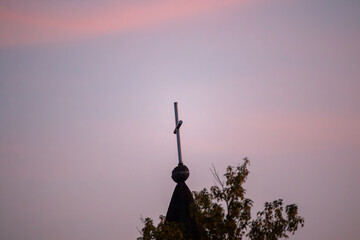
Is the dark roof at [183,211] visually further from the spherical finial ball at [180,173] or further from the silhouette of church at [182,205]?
the spherical finial ball at [180,173]

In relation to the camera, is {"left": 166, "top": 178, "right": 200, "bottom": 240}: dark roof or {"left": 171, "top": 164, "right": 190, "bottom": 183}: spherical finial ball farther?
{"left": 171, "top": 164, "right": 190, "bottom": 183}: spherical finial ball

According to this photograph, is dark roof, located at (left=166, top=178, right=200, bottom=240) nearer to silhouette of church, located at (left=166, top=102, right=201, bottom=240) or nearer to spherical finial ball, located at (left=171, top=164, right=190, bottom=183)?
silhouette of church, located at (left=166, top=102, right=201, bottom=240)

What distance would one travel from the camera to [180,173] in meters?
18.7

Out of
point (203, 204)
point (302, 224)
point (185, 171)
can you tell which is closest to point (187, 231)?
point (203, 204)

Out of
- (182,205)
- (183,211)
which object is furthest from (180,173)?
(183,211)

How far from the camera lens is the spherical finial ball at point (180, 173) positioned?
18.7 metres

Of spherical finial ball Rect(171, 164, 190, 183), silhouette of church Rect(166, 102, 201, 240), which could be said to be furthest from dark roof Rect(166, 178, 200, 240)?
spherical finial ball Rect(171, 164, 190, 183)

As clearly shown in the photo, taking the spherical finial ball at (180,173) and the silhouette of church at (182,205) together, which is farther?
the spherical finial ball at (180,173)

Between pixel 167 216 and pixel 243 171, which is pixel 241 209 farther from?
pixel 167 216

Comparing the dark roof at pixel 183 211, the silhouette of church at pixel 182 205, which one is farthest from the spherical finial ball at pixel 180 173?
the dark roof at pixel 183 211

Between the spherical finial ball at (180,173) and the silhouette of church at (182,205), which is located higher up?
the spherical finial ball at (180,173)

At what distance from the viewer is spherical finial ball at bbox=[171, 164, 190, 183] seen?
61.5ft

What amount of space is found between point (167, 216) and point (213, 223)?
2123mm

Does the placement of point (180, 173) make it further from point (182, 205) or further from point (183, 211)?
point (183, 211)
